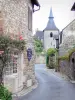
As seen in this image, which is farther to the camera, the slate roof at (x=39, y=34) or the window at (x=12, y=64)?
the slate roof at (x=39, y=34)

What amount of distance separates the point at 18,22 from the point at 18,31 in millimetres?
678

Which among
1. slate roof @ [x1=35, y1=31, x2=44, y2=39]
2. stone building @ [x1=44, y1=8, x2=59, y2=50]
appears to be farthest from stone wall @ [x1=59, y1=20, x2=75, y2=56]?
slate roof @ [x1=35, y1=31, x2=44, y2=39]

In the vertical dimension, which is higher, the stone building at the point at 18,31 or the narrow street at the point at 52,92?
the stone building at the point at 18,31

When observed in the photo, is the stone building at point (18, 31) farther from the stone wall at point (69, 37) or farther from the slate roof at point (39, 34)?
the slate roof at point (39, 34)

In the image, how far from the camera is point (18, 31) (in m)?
19.8

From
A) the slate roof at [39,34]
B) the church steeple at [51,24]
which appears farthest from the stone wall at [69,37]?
the slate roof at [39,34]

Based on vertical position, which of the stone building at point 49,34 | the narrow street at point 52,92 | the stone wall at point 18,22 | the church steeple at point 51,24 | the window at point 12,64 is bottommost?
the narrow street at point 52,92

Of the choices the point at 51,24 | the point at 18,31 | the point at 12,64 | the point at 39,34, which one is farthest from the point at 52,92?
the point at 39,34

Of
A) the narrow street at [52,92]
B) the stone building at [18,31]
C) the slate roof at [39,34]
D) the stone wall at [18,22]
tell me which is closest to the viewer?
the narrow street at [52,92]

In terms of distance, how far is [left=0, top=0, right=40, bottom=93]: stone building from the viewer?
17812 mm

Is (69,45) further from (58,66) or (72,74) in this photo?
(72,74)

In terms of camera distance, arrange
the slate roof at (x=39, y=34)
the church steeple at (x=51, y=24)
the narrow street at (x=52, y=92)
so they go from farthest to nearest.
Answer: the slate roof at (x=39, y=34)
the church steeple at (x=51, y=24)
the narrow street at (x=52, y=92)

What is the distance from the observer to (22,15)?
2072 centimetres

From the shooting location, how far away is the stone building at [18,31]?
58.4ft
